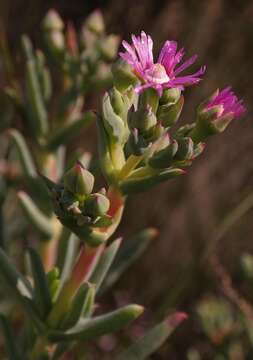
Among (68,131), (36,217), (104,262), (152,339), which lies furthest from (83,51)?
(152,339)

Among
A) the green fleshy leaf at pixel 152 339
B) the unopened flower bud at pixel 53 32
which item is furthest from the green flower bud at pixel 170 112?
the unopened flower bud at pixel 53 32

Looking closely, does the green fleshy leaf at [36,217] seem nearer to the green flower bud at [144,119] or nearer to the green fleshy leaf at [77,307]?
the green fleshy leaf at [77,307]

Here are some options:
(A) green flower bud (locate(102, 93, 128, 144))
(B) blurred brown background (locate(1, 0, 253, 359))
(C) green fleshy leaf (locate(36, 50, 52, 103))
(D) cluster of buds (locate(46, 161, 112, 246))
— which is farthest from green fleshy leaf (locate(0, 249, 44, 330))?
(B) blurred brown background (locate(1, 0, 253, 359))

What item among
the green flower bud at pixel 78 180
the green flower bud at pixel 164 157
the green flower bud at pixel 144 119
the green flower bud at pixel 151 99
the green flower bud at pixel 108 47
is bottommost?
the green flower bud at pixel 78 180

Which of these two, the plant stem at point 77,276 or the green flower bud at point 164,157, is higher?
the green flower bud at point 164,157

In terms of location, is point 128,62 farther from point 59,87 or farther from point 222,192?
point 59,87

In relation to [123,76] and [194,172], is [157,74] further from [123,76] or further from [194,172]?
[194,172]

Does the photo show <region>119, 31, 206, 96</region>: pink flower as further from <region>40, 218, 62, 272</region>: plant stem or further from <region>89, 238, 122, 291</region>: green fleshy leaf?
<region>40, 218, 62, 272</region>: plant stem
